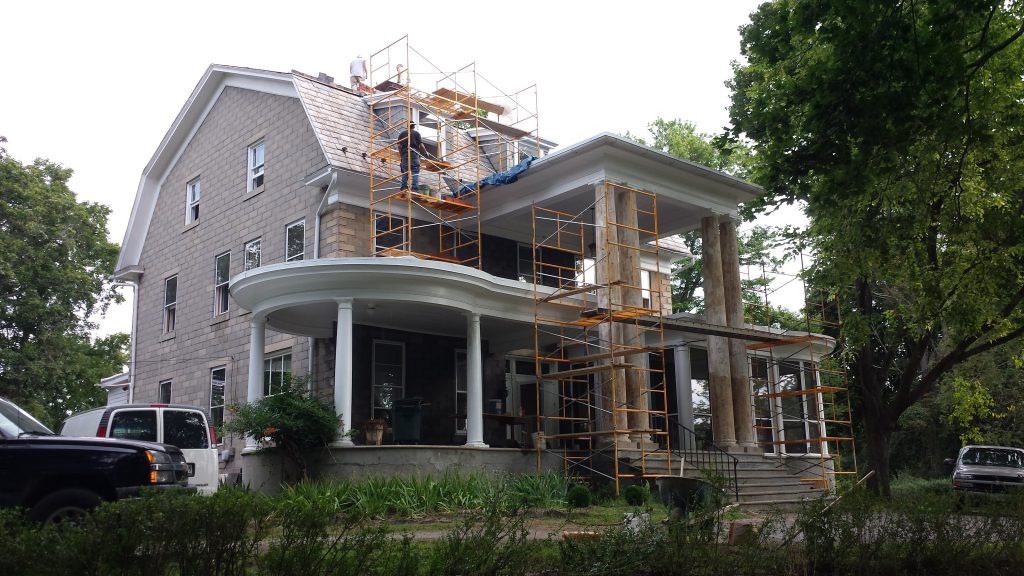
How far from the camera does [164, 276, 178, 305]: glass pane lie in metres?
27.4

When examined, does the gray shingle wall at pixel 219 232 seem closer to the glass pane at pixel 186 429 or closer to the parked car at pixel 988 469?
the glass pane at pixel 186 429

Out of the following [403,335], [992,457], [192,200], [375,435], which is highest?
[192,200]

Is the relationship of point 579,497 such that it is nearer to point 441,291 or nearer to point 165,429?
point 441,291

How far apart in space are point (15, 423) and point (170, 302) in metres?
17.6

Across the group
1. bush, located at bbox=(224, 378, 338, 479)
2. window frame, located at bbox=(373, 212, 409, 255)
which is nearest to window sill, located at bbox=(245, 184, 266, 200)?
window frame, located at bbox=(373, 212, 409, 255)

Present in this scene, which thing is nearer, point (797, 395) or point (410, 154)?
point (410, 154)

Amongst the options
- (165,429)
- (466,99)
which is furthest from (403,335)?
(466,99)

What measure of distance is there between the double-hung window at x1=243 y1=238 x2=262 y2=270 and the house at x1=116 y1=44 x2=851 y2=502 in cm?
8

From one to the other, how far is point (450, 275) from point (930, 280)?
8925 mm

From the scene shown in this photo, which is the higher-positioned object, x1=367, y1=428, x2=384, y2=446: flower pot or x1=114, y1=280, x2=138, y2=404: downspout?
x1=114, y1=280, x2=138, y2=404: downspout

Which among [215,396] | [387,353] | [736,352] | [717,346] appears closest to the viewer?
[387,353]

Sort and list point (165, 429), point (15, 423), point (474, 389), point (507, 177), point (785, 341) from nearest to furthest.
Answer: point (15, 423)
point (165, 429)
point (474, 389)
point (507, 177)
point (785, 341)

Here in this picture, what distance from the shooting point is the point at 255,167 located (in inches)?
982

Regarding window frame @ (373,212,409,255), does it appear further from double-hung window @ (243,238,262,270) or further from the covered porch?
double-hung window @ (243,238,262,270)
